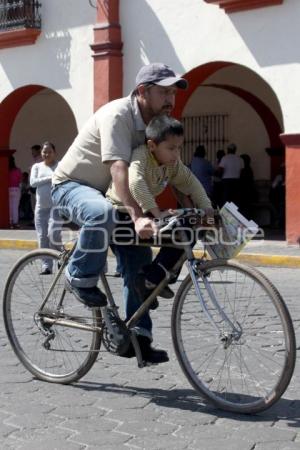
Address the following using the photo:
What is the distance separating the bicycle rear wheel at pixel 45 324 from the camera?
509 cm

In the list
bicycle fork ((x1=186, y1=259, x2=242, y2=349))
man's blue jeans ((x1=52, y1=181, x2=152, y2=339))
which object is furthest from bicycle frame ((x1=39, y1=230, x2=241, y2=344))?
man's blue jeans ((x1=52, y1=181, x2=152, y2=339))

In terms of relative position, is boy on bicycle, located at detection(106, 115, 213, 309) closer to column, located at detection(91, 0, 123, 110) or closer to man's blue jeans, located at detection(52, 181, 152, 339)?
man's blue jeans, located at detection(52, 181, 152, 339)

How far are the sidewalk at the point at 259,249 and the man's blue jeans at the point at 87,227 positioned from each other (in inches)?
220

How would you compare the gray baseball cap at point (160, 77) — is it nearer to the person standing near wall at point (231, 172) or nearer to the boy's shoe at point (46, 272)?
the boy's shoe at point (46, 272)

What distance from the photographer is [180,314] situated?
4555 millimetres

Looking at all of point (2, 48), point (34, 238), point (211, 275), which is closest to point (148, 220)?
point (211, 275)

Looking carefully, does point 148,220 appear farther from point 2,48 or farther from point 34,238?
point 2,48

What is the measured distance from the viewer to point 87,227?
4609mm

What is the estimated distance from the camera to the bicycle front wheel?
14.2ft

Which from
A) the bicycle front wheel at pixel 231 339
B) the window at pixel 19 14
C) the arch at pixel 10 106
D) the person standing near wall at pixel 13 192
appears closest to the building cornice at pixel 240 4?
the window at pixel 19 14

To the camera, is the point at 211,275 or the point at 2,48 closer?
the point at 211,275

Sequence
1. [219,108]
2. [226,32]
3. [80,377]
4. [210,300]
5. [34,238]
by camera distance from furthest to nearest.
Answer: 1. [219,108]
2. [34,238]
3. [226,32]
4. [80,377]
5. [210,300]

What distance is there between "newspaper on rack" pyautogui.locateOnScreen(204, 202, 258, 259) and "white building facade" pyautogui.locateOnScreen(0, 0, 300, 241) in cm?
959

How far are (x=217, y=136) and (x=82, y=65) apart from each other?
15.0 ft
